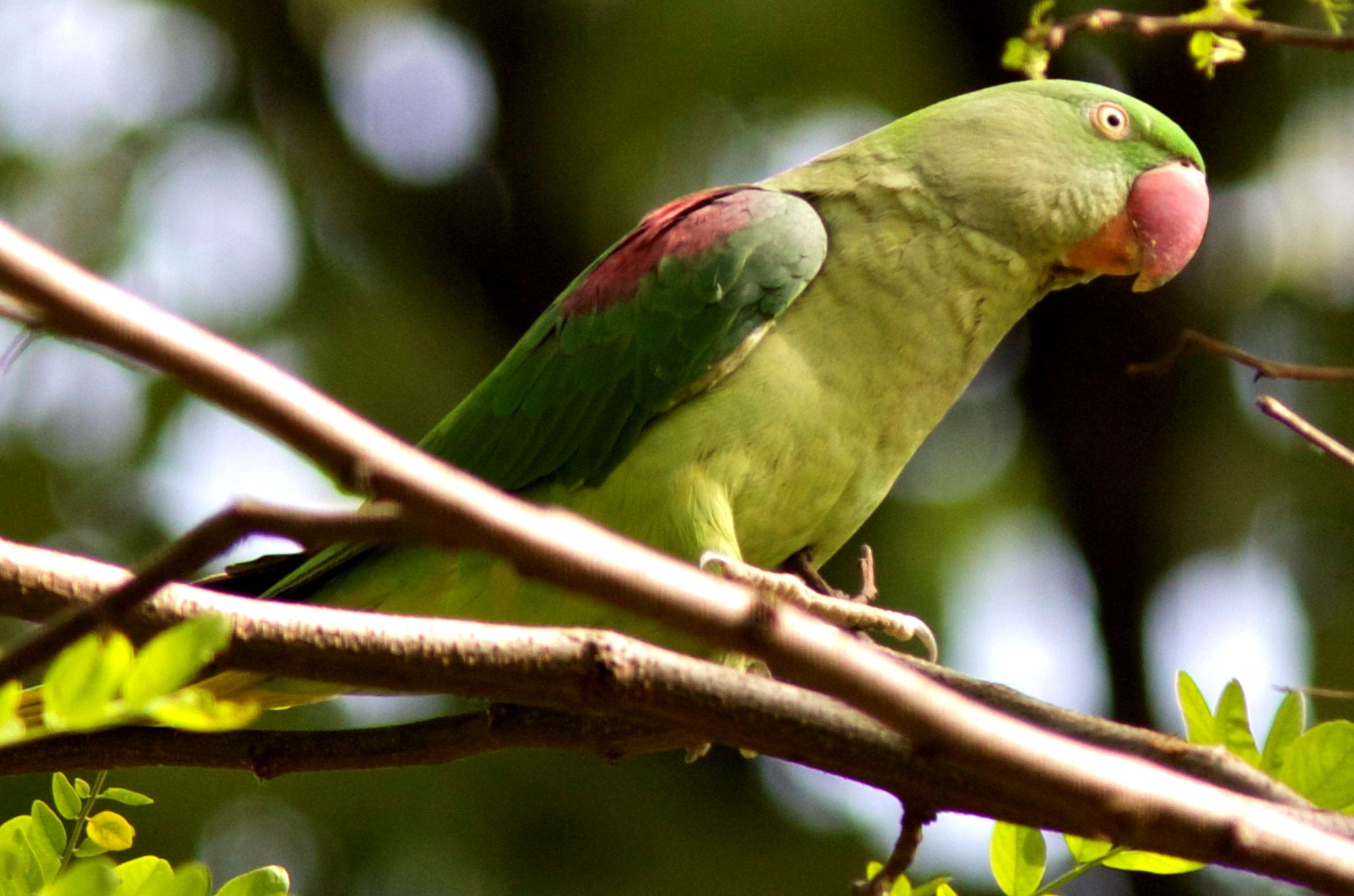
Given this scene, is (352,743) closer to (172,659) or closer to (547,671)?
(547,671)

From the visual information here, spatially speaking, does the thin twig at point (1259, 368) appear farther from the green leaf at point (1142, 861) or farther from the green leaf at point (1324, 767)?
the green leaf at point (1142, 861)

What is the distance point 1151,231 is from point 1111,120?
30 centimetres

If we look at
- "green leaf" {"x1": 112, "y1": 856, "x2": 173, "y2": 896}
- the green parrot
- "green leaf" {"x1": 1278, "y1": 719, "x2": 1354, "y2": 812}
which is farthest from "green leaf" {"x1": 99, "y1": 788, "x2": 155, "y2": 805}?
"green leaf" {"x1": 1278, "y1": 719, "x2": 1354, "y2": 812}

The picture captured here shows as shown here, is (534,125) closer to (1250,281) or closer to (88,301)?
(1250,281)

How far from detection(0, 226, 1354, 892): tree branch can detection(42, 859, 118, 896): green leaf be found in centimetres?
46

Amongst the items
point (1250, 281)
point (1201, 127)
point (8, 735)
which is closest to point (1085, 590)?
point (1250, 281)

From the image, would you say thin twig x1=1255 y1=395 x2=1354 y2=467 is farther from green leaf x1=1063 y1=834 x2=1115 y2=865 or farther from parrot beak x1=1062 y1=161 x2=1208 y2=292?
parrot beak x1=1062 y1=161 x2=1208 y2=292

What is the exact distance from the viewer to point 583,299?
121 inches

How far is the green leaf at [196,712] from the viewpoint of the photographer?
1075mm

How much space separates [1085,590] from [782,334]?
11.3 feet

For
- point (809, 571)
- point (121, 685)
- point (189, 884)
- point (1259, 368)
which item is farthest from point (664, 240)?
point (121, 685)

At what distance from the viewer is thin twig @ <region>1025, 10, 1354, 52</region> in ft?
7.25

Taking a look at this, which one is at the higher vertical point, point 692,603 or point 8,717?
point 692,603

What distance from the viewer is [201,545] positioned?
0.97 meters
